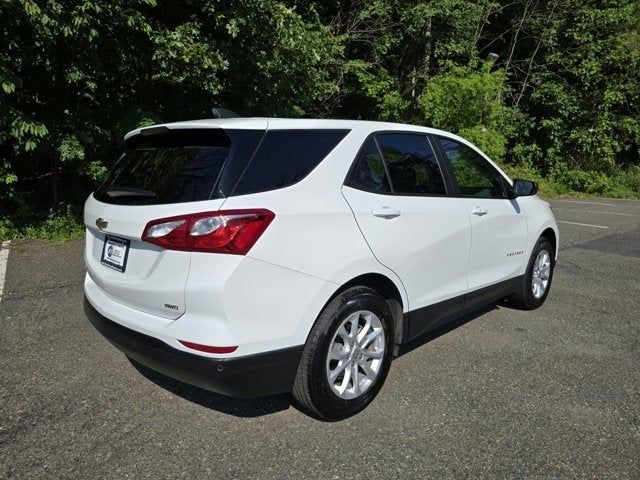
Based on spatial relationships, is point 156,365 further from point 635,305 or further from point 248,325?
point 635,305

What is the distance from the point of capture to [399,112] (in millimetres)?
→ 15594

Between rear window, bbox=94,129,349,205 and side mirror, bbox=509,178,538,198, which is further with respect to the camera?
side mirror, bbox=509,178,538,198

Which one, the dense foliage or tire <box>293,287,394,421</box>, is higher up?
the dense foliage

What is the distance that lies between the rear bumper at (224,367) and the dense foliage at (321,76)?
4.50 metres

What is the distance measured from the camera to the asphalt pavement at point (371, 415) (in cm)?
238

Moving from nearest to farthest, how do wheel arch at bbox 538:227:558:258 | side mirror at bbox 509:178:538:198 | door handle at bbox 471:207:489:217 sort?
door handle at bbox 471:207:489:217, side mirror at bbox 509:178:538:198, wheel arch at bbox 538:227:558:258

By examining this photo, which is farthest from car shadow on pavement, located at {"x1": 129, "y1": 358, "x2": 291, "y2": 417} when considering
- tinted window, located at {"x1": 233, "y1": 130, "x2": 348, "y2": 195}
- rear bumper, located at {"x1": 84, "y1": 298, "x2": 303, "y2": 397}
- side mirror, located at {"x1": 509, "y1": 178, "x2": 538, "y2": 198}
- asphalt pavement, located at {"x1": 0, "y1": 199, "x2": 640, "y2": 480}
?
side mirror, located at {"x1": 509, "y1": 178, "x2": 538, "y2": 198}

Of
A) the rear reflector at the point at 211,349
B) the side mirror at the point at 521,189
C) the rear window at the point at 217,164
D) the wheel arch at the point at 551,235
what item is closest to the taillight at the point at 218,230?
the rear window at the point at 217,164

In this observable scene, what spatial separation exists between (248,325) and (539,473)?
61.3 inches

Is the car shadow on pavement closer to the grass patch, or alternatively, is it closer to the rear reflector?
the rear reflector

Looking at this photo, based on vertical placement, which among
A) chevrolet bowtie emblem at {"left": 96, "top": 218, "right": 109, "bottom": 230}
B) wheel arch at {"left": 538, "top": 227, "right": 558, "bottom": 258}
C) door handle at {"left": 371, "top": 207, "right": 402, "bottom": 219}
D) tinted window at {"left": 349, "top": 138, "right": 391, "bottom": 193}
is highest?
tinted window at {"left": 349, "top": 138, "right": 391, "bottom": 193}

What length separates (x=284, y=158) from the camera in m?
2.49

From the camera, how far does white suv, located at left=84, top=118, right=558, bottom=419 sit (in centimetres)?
224

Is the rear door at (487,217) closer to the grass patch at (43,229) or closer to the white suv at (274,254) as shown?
the white suv at (274,254)
